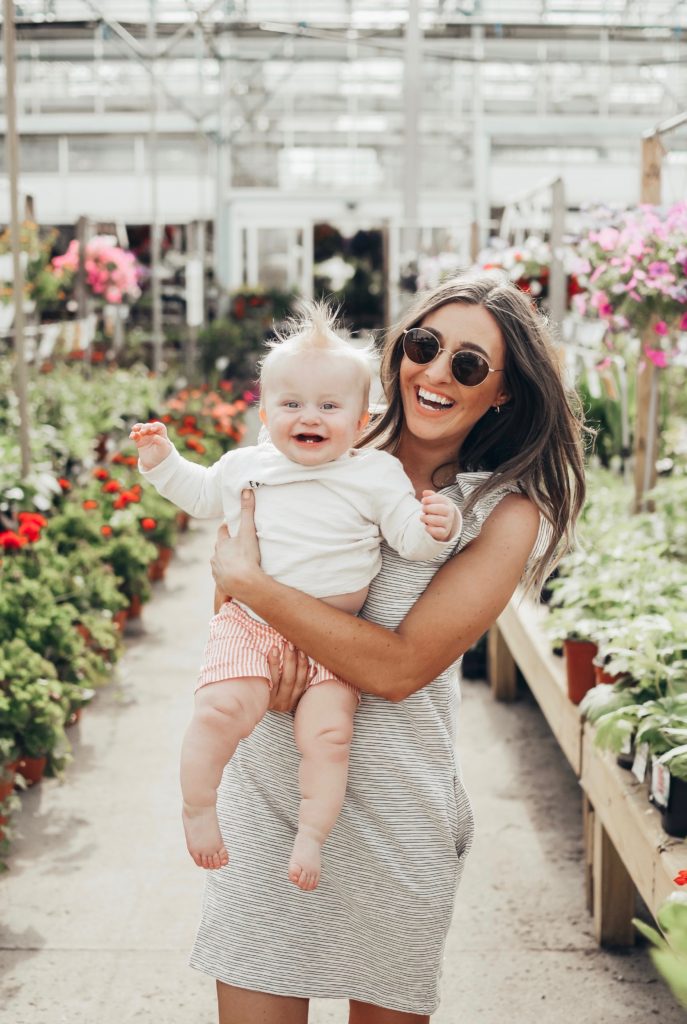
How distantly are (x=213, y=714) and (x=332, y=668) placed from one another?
0.17 m

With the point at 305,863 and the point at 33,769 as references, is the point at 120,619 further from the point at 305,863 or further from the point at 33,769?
the point at 305,863

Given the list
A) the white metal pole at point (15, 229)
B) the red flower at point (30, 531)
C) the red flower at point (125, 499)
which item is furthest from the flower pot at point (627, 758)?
the red flower at point (125, 499)

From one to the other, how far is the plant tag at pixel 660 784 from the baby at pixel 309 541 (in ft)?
2.49

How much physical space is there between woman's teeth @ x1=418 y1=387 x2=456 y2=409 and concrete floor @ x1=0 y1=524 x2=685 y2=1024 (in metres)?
1.43

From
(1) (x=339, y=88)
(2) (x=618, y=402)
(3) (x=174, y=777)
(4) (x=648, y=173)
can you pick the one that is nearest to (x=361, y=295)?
(1) (x=339, y=88)

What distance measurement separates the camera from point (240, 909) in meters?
1.77

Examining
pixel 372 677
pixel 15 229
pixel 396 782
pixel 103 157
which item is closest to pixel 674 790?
pixel 396 782

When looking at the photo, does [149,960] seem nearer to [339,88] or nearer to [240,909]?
[240,909]

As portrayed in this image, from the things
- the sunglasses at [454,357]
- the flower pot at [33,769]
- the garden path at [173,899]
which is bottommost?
the garden path at [173,899]

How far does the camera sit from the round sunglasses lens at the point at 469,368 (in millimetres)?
1783

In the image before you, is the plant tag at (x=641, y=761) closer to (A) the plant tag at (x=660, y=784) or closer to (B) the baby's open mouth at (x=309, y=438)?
(A) the plant tag at (x=660, y=784)

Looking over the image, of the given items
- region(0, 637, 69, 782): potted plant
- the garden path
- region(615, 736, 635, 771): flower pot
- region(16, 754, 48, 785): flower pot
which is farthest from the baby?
region(16, 754, 48, 785): flower pot

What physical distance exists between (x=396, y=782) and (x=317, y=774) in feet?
0.52

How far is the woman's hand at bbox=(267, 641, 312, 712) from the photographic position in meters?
1.70
